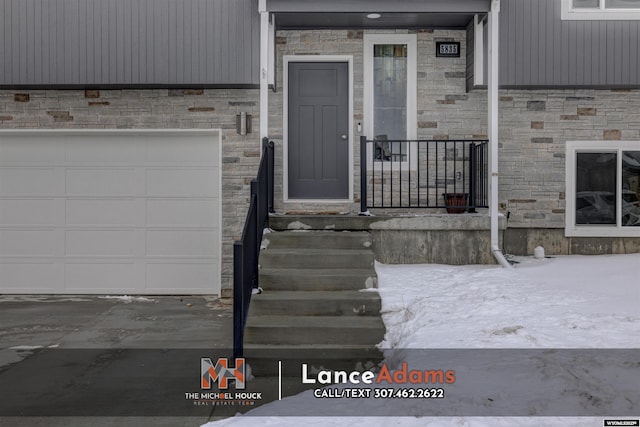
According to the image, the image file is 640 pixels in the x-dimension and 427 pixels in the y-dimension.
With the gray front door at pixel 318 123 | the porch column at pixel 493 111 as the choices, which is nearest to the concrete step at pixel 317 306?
the porch column at pixel 493 111

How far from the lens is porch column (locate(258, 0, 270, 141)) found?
6.81 meters

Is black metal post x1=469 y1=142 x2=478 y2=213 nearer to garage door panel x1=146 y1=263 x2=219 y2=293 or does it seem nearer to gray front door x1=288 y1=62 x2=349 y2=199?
gray front door x1=288 y1=62 x2=349 y2=199

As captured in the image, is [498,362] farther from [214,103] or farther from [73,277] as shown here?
[73,277]

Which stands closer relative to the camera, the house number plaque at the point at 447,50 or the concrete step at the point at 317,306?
the concrete step at the point at 317,306

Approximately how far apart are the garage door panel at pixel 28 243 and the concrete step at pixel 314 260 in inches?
152

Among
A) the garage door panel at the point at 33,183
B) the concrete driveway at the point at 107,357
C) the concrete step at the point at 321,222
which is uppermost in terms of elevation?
the garage door panel at the point at 33,183

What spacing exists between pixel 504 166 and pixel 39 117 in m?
6.40

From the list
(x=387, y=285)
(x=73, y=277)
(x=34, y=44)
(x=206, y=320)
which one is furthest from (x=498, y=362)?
(x=34, y=44)

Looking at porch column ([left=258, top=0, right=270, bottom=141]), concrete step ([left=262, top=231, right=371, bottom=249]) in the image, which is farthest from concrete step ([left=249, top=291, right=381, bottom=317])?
porch column ([left=258, top=0, right=270, bottom=141])

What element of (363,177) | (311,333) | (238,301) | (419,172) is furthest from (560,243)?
(238,301)

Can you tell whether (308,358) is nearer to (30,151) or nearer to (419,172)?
(419,172)

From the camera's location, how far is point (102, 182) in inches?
319

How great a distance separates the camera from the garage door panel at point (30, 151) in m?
8.12

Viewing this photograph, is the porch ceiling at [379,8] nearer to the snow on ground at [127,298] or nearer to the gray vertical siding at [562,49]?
the gray vertical siding at [562,49]
